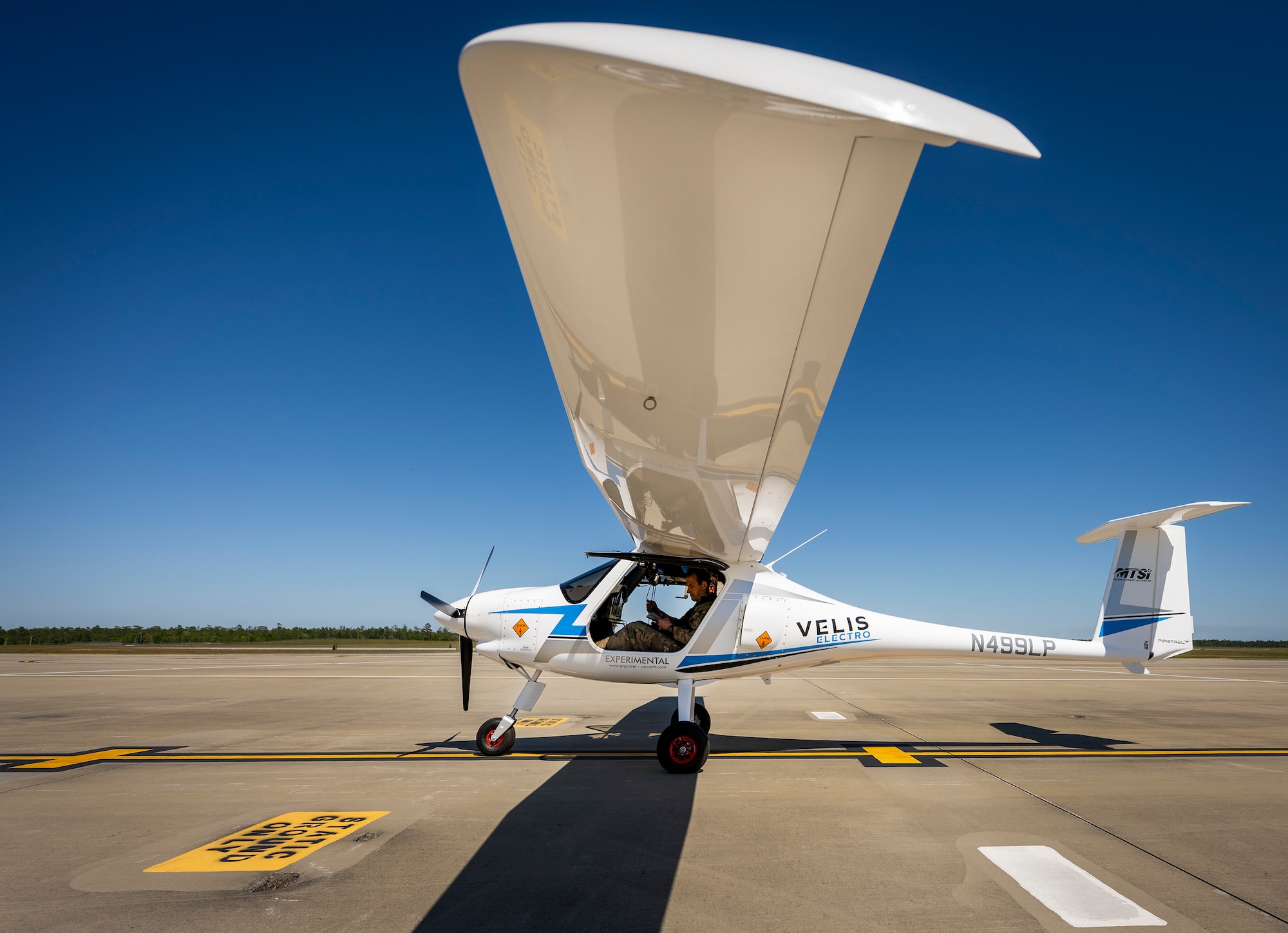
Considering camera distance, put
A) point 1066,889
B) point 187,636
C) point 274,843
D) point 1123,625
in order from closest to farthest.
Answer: point 1066,889
point 274,843
point 1123,625
point 187,636

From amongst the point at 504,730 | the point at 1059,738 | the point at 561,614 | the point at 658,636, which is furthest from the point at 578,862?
the point at 1059,738

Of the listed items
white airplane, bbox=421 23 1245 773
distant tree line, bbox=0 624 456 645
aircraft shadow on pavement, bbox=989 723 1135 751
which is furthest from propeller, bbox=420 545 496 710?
distant tree line, bbox=0 624 456 645

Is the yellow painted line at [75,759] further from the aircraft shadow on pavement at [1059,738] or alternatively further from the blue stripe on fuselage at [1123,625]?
the blue stripe on fuselage at [1123,625]

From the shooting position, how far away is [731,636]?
6.80 metres

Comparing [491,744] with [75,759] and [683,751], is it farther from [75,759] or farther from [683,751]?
[75,759]

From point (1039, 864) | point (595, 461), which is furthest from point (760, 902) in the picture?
point (595, 461)

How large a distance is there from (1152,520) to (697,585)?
5.68 metres

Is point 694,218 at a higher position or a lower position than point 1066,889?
higher

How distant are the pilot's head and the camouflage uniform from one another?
0.44 feet

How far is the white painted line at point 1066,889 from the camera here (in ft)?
9.97

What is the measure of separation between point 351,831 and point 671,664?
340cm

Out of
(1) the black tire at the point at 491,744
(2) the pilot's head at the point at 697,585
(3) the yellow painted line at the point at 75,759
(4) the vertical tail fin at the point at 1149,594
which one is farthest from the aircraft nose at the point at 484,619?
(4) the vertical tail fin at the point at 1149,594

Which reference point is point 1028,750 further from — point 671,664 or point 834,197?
point 834,197

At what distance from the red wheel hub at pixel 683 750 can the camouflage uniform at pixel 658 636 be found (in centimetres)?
99
